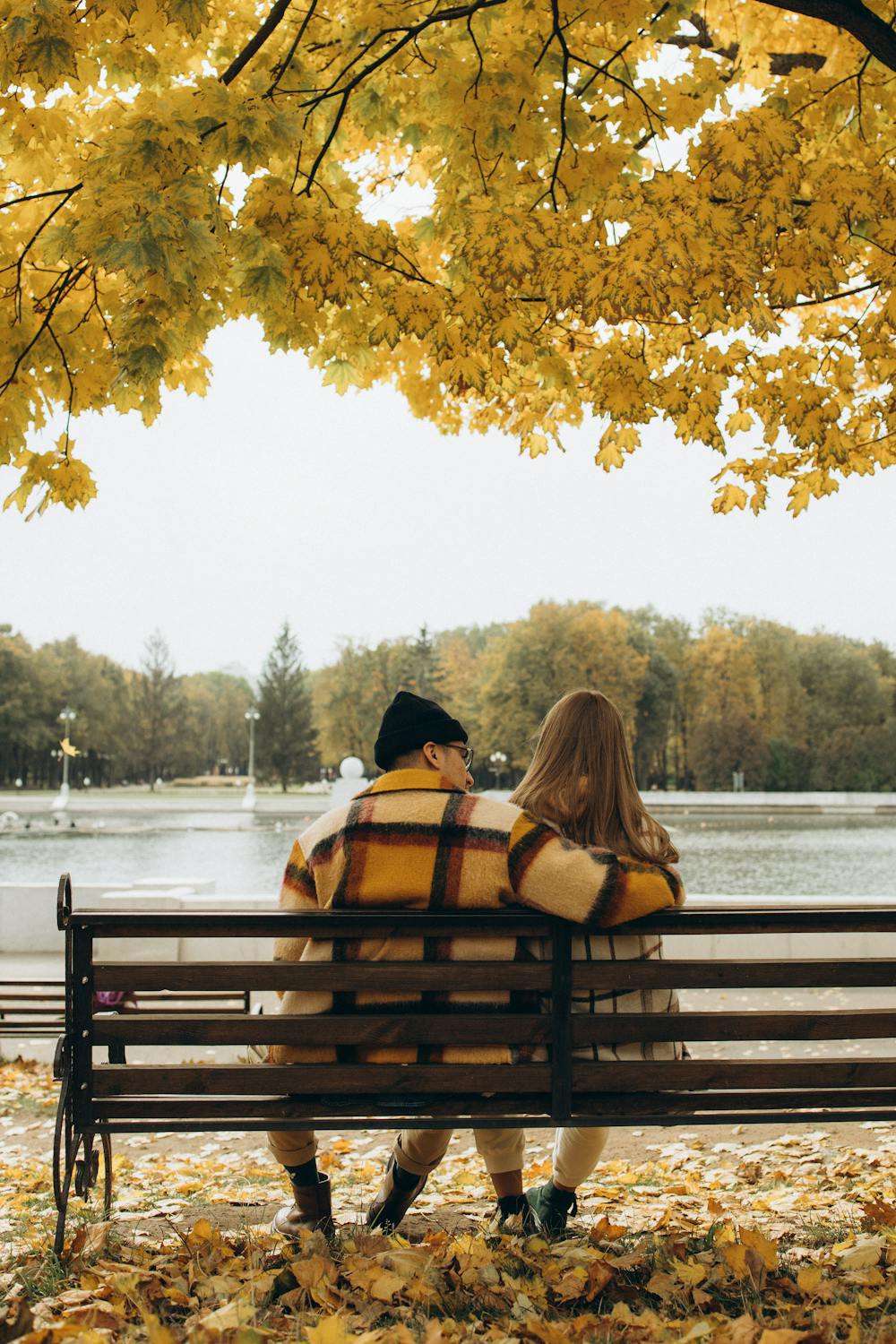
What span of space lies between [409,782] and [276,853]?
29.9m

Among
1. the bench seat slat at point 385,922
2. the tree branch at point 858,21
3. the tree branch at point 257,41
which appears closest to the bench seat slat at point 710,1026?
the bench seat slat at point 385,922

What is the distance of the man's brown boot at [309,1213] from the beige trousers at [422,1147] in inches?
3.2

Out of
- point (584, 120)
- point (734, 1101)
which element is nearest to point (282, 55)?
point (584, 120)

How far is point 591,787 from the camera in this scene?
10.3 ft

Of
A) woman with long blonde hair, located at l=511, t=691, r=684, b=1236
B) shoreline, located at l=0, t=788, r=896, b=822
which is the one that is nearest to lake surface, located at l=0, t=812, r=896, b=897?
shoreline, located at l=0, t=788, r=896, b=822

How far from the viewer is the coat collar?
2.96 m

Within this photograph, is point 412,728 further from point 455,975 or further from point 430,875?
point 455,975

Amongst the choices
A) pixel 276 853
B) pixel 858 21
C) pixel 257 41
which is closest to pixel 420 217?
pixel 257 41

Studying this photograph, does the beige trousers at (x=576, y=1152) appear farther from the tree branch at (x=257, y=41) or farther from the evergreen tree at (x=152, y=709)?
the evergreen tree at (x=152, y=709)

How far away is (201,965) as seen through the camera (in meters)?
2.88

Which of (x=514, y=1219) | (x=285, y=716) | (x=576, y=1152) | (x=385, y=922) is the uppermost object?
(x=285, y=716)

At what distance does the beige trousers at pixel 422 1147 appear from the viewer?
3.11 m

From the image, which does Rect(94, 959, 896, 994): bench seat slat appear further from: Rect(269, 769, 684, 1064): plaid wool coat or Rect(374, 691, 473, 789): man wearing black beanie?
Rect(374, 691, 473, 789): man wearing black beanie

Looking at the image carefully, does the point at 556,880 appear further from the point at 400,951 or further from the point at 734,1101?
the point at 734,1101
